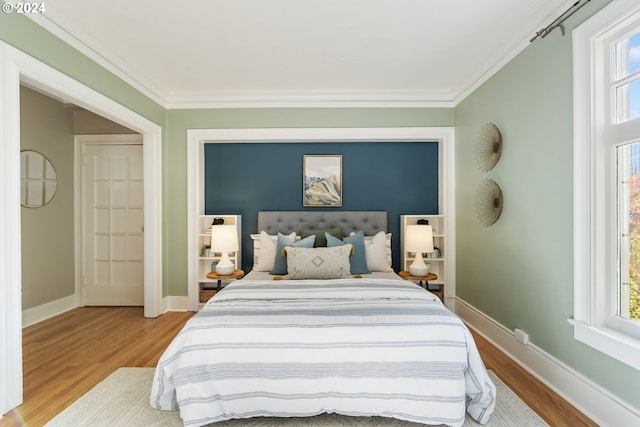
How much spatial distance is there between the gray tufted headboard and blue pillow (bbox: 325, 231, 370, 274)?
0.66 meters

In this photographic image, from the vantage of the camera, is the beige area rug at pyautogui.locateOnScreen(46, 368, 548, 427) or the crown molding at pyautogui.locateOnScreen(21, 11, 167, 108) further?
the crown molding at pyautogui.locateOnScreen(21, 11, 167, 108)

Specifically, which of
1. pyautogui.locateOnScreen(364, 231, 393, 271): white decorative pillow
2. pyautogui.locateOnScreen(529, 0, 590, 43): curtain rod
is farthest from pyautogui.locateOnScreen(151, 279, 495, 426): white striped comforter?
pyautogui.locateOnScreen(529, 0, 590, 43): curtain rod

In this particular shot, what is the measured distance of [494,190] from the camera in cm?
322

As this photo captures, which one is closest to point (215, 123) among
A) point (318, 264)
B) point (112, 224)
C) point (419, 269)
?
point (112, 224)

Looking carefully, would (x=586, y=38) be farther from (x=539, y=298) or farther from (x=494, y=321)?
(x=494, y=321)

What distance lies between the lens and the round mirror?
3824 mm

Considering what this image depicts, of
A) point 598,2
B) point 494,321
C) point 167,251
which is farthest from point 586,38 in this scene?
point 167,251

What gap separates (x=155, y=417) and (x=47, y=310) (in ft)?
9.85

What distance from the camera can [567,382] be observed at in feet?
7.47

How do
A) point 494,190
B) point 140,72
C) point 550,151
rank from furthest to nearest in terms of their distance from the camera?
1. point 140,72
2. point 494,190
3. point 550,151

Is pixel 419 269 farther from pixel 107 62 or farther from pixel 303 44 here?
pixel 107 62

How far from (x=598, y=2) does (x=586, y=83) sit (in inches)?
18.1

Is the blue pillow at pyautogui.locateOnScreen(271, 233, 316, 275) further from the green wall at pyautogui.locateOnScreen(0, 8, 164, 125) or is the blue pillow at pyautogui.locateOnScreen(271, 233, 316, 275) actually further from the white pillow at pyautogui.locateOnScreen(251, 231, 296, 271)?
the green wall at pyautogui.locateOnScreen(0, 8, 164, 125)

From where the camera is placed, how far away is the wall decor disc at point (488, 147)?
3158mm
